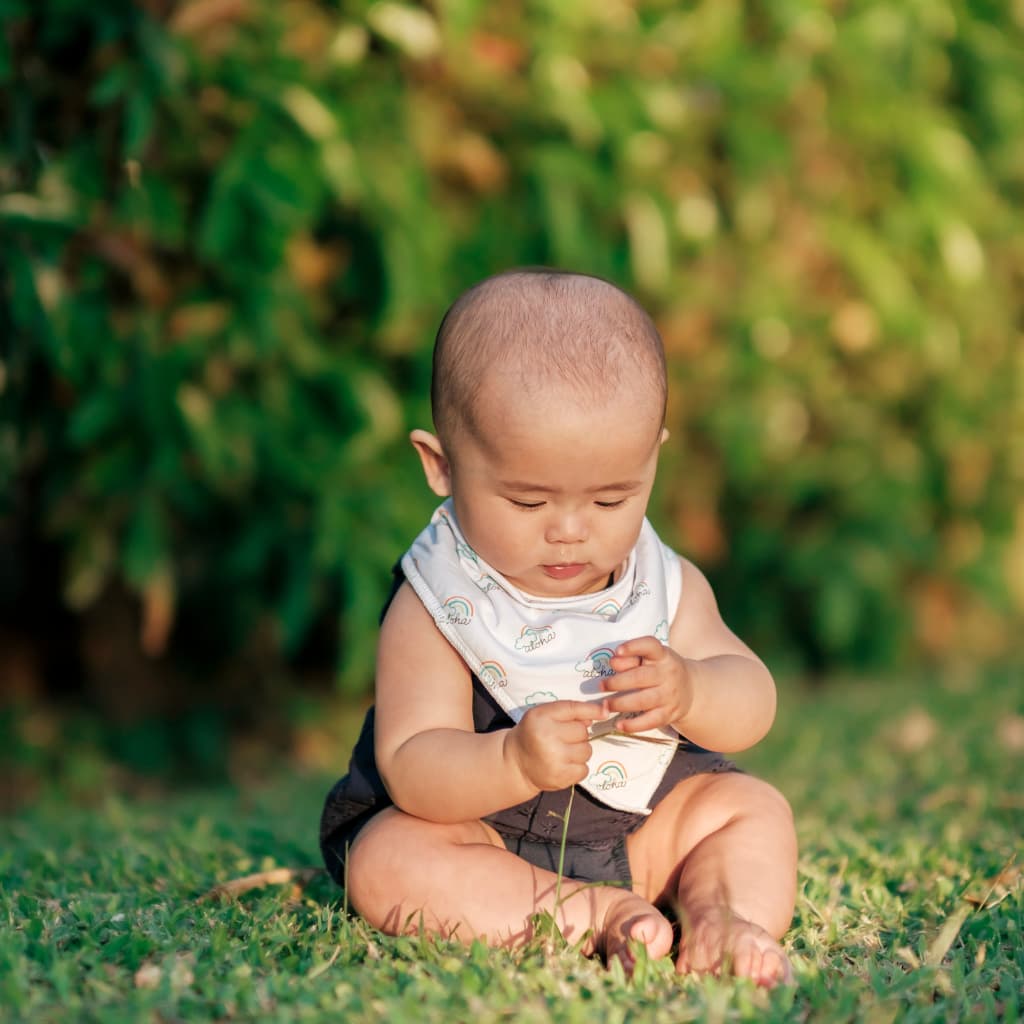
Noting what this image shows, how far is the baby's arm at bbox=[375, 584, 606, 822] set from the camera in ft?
6.45

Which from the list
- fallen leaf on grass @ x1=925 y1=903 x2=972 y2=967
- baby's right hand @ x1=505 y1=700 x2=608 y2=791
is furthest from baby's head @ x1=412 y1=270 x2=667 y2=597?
fallen leaf on grass @ x1=925 y1=903 x2=972 y2=967

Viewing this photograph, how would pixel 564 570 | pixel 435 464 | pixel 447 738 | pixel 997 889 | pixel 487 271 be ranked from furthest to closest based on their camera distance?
pixel 487 271
pixel 997 889
pixel 435 464
pixel 564 570
pixel 447 738

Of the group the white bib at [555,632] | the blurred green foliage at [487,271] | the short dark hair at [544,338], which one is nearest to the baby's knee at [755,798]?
the white bib at [555,632]

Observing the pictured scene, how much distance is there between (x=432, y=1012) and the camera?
175 cm

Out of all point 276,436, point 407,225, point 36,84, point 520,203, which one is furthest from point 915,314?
point 36,84

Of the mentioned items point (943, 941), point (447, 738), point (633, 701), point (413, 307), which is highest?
point (633, 701)

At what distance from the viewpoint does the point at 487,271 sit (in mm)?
5199

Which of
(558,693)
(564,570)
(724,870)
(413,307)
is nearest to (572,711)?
(558,693)

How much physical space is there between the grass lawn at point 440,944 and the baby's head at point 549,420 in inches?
24.1

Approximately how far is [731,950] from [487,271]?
3604 millimetres

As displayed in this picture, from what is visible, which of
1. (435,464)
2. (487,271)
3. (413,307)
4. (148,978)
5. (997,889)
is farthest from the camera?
(487,271)

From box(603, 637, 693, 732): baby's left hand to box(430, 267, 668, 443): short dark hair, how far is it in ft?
1.31

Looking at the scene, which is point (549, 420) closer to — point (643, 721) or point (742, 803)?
point (643, 721)

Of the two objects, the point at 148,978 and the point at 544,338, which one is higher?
the point at 544,338
